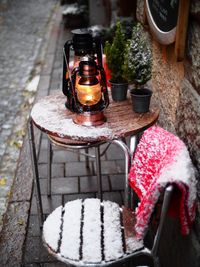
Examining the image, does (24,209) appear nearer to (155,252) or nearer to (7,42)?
(155,252)

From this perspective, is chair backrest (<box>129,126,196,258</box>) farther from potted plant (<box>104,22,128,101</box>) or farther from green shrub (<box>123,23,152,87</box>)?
potted plant (<box>104,22,128,101</box>)

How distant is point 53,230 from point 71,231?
0.10 m

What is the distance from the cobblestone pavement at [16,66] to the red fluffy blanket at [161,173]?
5.98ft

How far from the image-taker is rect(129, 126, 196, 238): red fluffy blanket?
5.25 feet

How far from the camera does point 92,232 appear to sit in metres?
2.04

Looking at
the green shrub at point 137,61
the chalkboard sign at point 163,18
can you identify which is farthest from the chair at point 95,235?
the chalkboard sign at point 163,18

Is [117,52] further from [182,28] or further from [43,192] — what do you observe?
[43,192]

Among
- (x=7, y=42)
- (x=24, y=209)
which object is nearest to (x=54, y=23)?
(x=7, y=42)

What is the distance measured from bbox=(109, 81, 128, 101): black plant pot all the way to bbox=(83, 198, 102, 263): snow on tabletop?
791 mm

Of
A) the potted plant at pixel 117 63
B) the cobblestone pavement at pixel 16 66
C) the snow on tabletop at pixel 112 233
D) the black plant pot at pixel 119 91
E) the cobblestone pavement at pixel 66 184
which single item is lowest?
the cobblestone pavement at pixel 16 66

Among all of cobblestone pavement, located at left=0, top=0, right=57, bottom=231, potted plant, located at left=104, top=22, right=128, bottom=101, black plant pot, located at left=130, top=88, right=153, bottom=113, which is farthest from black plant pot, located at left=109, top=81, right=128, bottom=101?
cobblestone pavement, located at left=0, top=0, right=57, bottom=231

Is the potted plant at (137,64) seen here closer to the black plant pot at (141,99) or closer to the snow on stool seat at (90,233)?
the black plant pot at (141,99)

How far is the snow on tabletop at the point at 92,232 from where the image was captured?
1.88 m

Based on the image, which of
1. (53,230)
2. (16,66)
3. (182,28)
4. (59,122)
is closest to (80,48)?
(59,122)
